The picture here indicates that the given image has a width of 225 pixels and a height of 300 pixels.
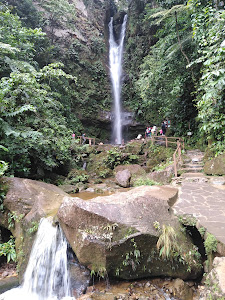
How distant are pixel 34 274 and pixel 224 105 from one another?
783cm

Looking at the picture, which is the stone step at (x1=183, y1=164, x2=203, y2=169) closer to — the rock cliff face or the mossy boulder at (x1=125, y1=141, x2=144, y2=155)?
the mossy boulder at (x1=125, y1=141, x2=144, y2=155)

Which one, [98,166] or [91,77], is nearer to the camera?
[98,166]

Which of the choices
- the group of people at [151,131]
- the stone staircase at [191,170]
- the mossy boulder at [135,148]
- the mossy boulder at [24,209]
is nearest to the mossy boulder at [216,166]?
the stone staircase at [191,170]

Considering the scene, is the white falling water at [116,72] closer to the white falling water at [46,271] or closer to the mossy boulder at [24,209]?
the mossy boulder at [24,209]

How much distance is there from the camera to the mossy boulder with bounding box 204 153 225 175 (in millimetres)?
7012

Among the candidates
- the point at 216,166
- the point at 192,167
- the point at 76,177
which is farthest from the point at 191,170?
the point at 76,177

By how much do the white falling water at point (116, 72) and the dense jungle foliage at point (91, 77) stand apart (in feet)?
3.00

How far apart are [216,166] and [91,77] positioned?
1699cm

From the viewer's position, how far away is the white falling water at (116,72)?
822 inches

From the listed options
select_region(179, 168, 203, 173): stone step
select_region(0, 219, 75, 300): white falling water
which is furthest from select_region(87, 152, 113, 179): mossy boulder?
select_region(0, 219, 75, 300): white falling water

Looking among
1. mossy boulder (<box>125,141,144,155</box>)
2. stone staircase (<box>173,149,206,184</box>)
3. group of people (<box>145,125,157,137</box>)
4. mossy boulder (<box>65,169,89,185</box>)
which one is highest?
group of people (<box>145,125,157,137</box>)

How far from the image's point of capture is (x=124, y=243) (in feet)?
11.5

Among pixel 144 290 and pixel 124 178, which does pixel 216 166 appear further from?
pixel 144 290

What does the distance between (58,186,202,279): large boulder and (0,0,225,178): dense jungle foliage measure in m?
2.96
